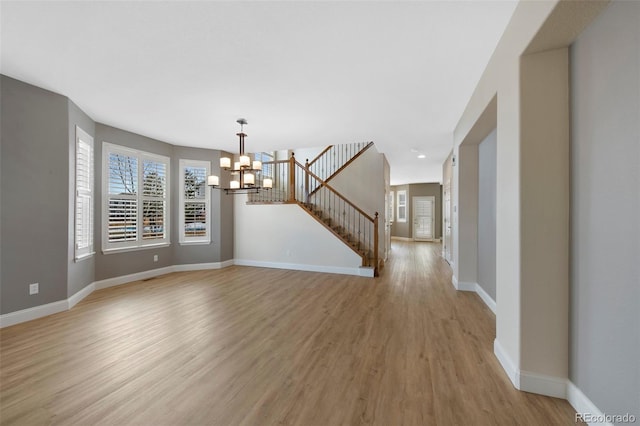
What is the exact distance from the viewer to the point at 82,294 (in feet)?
13.1

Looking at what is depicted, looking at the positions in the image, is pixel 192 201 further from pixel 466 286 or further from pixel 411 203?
pixel 411 203

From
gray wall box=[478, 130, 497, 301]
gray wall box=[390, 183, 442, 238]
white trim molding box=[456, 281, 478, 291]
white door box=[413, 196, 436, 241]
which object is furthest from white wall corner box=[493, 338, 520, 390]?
gray wall box=[390, 183, 442, 238]

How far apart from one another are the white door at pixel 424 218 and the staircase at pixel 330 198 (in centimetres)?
658

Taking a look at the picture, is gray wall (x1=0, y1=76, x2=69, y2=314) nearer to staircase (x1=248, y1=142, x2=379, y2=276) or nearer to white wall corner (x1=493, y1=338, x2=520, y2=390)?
staircase (x1=248, y1=142, x2=379, y2=276)

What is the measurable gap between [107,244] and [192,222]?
1.70m

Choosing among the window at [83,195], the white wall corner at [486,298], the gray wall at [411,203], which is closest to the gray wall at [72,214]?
the window at [83,195]

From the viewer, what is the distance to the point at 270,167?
8.20 metres

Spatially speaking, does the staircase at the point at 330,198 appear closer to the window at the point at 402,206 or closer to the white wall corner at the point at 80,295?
the white wall corner at the point at 80,295

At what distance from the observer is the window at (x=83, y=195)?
12.7 ft

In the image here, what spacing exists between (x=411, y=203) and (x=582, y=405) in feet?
37.3

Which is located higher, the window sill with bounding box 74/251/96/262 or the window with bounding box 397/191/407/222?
the window with bounding box 397/191/407/222

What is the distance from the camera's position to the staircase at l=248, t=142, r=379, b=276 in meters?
6.33

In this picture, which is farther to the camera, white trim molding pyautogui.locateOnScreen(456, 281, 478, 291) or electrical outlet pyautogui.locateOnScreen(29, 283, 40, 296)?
white trim molding pyautogui.locateOnScreen(456, 281, 478, 291)

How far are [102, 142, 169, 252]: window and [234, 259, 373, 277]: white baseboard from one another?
2.00 metres
